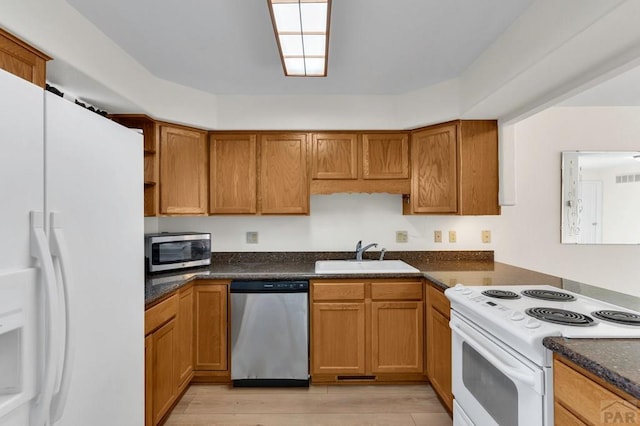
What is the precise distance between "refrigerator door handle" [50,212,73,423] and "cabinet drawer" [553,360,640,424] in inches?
61.5

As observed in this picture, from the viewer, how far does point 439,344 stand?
7.35ft

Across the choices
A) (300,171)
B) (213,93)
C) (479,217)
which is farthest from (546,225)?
(213,93)

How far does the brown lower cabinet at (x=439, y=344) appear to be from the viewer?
6.91 ft

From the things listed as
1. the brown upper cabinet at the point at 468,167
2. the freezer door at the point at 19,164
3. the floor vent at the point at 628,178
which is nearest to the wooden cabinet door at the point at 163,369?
the freezer door at the point at 19,164

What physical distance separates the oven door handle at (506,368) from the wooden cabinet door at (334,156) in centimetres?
168

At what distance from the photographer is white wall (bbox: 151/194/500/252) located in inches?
121

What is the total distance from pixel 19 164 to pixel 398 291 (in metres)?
2.28

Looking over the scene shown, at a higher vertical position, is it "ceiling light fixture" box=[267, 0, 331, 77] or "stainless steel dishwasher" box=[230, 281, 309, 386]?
"ceiling light fixture" box=[267, 0, 331, 77]

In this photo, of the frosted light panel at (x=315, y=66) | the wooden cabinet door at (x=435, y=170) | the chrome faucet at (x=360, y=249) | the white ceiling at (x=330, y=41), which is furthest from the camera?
the chrome faucet at (x=360, y=249)

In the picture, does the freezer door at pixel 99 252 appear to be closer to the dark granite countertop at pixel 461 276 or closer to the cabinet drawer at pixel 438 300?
the dark granite countertop at pixel 461 276

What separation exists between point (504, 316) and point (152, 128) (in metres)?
2.68

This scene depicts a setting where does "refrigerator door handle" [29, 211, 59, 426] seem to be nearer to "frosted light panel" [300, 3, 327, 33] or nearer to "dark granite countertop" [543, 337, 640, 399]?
"frosted light panel" [300, 3, 327, 33]

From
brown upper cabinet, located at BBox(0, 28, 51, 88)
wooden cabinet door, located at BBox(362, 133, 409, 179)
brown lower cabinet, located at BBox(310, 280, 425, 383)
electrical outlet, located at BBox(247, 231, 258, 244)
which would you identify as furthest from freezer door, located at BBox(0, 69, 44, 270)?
wooden cabinet door, located at BBox(362, 133, 409, 179)

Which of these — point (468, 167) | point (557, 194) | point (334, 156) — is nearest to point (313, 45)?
point (334, 156)
